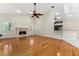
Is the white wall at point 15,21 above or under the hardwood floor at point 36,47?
above

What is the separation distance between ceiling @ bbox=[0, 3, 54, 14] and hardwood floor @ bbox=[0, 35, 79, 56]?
0.48 meters

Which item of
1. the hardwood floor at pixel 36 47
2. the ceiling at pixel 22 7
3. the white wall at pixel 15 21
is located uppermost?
the ceiling at pixel 22 7

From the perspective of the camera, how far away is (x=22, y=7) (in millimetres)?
1981

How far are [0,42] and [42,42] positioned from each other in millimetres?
729

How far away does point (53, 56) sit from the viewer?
6.48 feet

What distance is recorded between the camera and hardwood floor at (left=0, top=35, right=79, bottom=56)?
1.96 metres

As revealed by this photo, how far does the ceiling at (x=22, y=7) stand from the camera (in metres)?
1.96

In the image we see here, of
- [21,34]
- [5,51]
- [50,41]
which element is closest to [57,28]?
[50,41]

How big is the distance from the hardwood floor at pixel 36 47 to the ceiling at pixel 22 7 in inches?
18.9

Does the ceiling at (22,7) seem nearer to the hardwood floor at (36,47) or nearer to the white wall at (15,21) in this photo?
the white wall at (15,21)

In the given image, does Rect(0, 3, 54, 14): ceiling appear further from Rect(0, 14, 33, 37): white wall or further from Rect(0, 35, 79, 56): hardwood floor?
Rect(0, 35, 79, 56): hardwood floor

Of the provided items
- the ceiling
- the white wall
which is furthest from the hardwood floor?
the ceiling

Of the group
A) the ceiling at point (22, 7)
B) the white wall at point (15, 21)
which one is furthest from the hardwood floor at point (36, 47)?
the ceiling at point (22, 7)

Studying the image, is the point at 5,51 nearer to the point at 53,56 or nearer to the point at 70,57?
the point at 53,56
